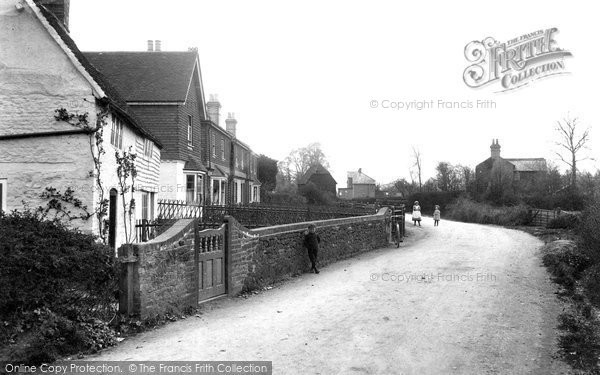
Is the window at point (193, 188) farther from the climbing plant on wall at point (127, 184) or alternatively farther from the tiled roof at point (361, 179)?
the tiled roof at point (361, 179)

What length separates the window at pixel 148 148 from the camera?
17.3 metres

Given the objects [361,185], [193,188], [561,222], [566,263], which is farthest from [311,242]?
[361,185]

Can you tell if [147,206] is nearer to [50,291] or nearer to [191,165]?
[191,165]

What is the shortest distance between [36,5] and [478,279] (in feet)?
43.2

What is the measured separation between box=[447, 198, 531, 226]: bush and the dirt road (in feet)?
80.2

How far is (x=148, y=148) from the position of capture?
17.7 m

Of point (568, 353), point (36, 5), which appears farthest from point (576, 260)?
point (36, 5)

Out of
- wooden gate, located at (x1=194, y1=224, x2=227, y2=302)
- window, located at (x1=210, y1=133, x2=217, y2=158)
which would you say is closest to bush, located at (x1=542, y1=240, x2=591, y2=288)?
wooden gate, located at (x1=194, y1=224, x2=227, y2=302)

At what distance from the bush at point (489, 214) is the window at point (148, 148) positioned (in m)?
28.4

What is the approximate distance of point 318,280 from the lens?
41.8ft

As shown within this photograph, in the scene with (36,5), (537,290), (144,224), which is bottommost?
(537,290)

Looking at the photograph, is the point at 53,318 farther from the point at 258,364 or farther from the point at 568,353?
the point at 568,353

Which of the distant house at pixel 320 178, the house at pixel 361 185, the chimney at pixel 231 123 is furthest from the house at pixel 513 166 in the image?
the chimney at pixel 231 123

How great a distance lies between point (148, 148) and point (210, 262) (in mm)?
9362
